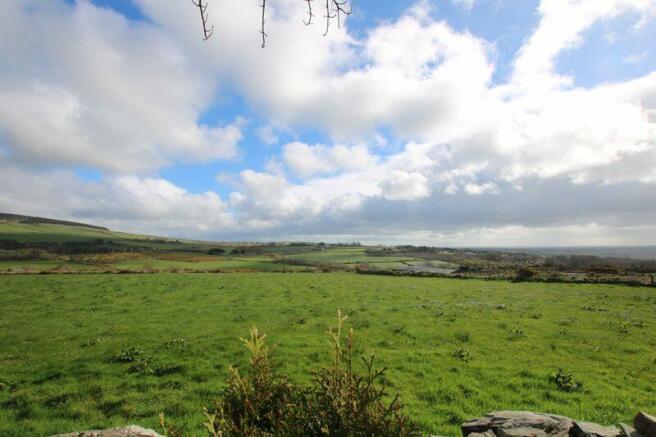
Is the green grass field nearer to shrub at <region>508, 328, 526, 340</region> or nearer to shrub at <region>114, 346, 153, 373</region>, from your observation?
shrub at <region>508, 328, 526, 340</region>

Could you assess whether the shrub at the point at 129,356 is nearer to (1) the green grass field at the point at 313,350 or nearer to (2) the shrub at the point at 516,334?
(1) the green grass field at the point at 313,350

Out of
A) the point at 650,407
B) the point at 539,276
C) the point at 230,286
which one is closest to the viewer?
the point at 650,407

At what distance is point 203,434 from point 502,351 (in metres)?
13.1

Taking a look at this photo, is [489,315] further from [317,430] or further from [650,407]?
[317,430]

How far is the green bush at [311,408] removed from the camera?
4492 millimetres

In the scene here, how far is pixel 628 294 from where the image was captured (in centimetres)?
3447

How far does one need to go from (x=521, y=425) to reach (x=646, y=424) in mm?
1966

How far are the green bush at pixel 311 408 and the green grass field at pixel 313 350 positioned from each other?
15.6 feet

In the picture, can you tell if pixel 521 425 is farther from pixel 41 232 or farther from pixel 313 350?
A: pixel 41 232

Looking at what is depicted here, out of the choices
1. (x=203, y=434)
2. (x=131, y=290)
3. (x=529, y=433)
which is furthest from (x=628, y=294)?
(x=131, y=290)

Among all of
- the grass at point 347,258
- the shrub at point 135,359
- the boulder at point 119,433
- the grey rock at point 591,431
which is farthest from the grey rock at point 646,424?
the grass at point 347,258

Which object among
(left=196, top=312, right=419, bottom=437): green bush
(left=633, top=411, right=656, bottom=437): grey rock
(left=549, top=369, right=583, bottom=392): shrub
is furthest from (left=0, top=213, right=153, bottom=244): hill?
(left=633, top=411, right=656, bottom=437): grey rock

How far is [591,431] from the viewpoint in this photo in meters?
6.10

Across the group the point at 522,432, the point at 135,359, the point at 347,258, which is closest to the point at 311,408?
the point at 522,432
